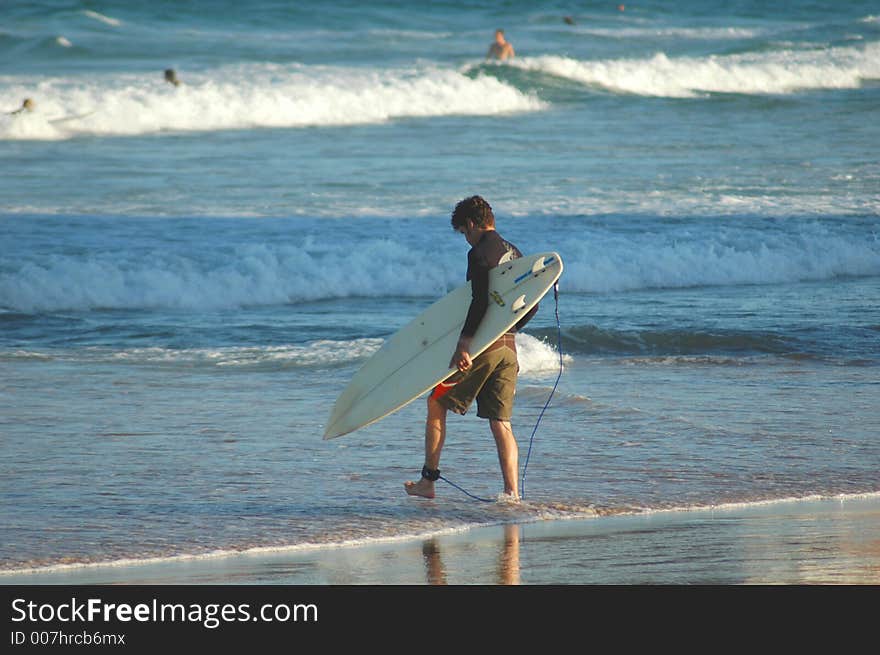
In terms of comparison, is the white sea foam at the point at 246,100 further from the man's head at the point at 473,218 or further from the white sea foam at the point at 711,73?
the man's head at the point at 473,218

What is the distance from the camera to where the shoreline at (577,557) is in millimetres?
4543

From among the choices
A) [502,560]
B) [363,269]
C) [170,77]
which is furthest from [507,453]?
[170,77]

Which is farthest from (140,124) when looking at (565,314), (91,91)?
(565,314)

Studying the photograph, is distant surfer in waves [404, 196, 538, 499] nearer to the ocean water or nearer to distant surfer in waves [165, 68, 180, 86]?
the ocean water

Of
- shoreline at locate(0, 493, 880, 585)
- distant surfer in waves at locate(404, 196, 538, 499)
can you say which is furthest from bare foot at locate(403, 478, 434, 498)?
shoreline at locate(0, 493, 880, 585)

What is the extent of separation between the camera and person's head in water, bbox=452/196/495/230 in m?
5.51

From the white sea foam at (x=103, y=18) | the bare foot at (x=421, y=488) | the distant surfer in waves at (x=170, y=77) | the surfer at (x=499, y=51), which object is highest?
the white sea foam at (x=103, y=18)

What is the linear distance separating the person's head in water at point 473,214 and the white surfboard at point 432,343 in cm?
22

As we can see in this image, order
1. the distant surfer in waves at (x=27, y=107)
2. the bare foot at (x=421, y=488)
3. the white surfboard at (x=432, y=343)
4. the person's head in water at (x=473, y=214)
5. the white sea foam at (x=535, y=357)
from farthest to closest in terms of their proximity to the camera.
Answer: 1. the distant surfer in waves at (x=27, y=107)
2. the white sea foam at (x=535, y=357)
3. the bare foot at (x=421, y=488)
4. the white surfboard at (x=432, y=343)
5. the person's head in water at (x=473, y=214)

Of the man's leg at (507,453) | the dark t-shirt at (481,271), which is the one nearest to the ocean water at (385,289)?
the man's leg at (507,453)

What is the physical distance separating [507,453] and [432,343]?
647mm

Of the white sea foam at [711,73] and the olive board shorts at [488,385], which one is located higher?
the white sea foam at [711,73]

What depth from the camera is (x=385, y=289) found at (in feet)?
40.7
